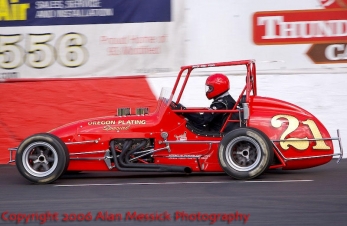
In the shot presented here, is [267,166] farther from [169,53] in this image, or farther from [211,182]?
[169,53]

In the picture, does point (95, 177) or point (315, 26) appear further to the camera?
point (315, 26)

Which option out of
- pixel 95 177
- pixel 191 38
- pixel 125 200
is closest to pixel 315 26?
pixel 191 38

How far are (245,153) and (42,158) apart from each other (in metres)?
2.30

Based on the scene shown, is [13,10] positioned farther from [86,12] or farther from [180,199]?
[180,199]

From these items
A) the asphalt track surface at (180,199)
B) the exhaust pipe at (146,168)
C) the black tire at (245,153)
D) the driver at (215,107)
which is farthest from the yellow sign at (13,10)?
the black tire at (245,153)

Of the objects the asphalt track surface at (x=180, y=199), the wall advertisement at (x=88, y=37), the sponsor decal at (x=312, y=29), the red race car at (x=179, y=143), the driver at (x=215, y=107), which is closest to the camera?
the asphalt track surface at (x=180, y=199)

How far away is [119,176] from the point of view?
348 inches

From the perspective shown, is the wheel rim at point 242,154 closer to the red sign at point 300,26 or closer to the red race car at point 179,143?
the red race car at point 179,143

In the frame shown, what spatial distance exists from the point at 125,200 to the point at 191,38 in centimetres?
436

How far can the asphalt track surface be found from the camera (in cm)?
608

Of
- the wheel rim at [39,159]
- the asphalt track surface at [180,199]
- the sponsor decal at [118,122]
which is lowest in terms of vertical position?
the asphalt track surface at [180,199]

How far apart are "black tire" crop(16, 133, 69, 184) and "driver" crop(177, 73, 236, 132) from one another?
153 cm

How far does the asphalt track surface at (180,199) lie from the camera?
239 inches

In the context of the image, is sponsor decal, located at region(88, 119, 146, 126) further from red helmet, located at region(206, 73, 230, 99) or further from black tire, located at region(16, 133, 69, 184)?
red helmet, located at region(206, 73, 230, 99)
